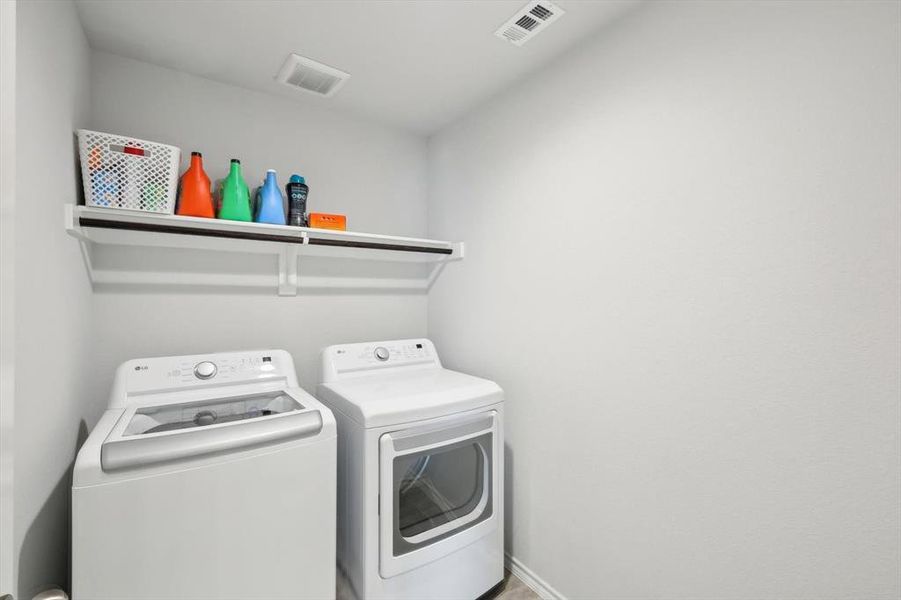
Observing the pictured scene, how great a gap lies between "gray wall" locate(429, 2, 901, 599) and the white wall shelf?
2.74ft

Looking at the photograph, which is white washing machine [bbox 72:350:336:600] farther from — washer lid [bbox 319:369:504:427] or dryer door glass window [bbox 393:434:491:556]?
dryer door glass window [bbox 393:434:491:556]

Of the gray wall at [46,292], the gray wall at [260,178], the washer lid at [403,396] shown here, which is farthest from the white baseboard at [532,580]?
the gray wall at [46,292]

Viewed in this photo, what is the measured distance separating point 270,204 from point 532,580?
7.29ft

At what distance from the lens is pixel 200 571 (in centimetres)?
120

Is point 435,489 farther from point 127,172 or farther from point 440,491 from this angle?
point 127,172

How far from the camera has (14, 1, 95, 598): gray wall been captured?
0.99 metres

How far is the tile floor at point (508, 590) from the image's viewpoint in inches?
66.4

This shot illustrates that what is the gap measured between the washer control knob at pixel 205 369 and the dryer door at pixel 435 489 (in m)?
0.86

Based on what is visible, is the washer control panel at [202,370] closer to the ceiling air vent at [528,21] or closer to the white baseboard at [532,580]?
the white baseboard at [532,580]

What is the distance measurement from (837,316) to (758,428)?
382 mm

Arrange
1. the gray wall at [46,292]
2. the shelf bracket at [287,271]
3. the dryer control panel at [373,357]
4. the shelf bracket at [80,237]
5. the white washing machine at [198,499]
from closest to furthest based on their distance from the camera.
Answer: the gray wall at [46,292], the white washing machine at [198,499], the shelf bracket at [80,237], the dryer control panel at [373,357], the shelf bracket at [287,271]

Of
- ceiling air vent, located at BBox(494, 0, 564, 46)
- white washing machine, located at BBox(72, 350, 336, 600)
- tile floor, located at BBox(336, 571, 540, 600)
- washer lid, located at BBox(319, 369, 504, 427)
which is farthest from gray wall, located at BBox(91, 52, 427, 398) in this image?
ceiling air vent, located at BBox(494, 0, 564, 46)

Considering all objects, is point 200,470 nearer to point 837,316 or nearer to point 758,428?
point 758,428

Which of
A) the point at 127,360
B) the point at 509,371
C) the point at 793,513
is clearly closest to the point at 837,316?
the point at 793,513
